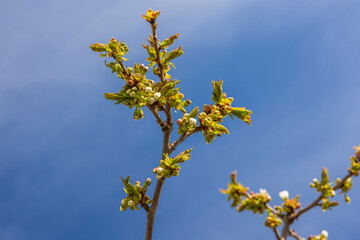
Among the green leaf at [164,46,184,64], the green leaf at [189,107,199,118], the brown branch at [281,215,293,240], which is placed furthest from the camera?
the green leaf at [164,46,184,64]

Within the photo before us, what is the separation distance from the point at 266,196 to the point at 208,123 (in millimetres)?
1893

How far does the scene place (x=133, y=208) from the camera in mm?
4484

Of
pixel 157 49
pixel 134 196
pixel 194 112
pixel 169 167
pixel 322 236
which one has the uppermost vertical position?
pixel 157 49

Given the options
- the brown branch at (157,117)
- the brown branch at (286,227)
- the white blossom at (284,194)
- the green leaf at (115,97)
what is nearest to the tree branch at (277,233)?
the brown branch at (286,227)

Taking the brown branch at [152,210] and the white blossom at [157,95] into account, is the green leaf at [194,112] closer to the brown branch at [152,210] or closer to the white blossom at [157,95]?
the white blossom at [157,95]

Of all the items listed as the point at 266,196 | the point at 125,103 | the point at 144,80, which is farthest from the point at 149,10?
the point at 266,196

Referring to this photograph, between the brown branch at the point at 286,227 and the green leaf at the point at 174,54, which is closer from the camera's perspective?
the brown branch at the point at 286,227

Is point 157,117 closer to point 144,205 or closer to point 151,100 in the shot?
point 151,100

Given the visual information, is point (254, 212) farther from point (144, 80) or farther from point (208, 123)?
point (144, 80)

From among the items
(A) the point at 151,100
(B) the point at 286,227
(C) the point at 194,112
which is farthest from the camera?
(C) the point at 194,112

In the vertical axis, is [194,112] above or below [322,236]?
above

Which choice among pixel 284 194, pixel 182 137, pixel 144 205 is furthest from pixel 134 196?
pixel 284 194

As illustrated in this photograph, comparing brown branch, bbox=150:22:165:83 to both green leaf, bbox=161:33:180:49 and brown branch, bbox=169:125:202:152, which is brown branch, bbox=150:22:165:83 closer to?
green leaf, bbox=161:33:180:49

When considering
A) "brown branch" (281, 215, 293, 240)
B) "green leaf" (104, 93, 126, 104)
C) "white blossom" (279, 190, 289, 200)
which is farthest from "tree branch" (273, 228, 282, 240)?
"green leaf" (104, 93, 126, 104)
